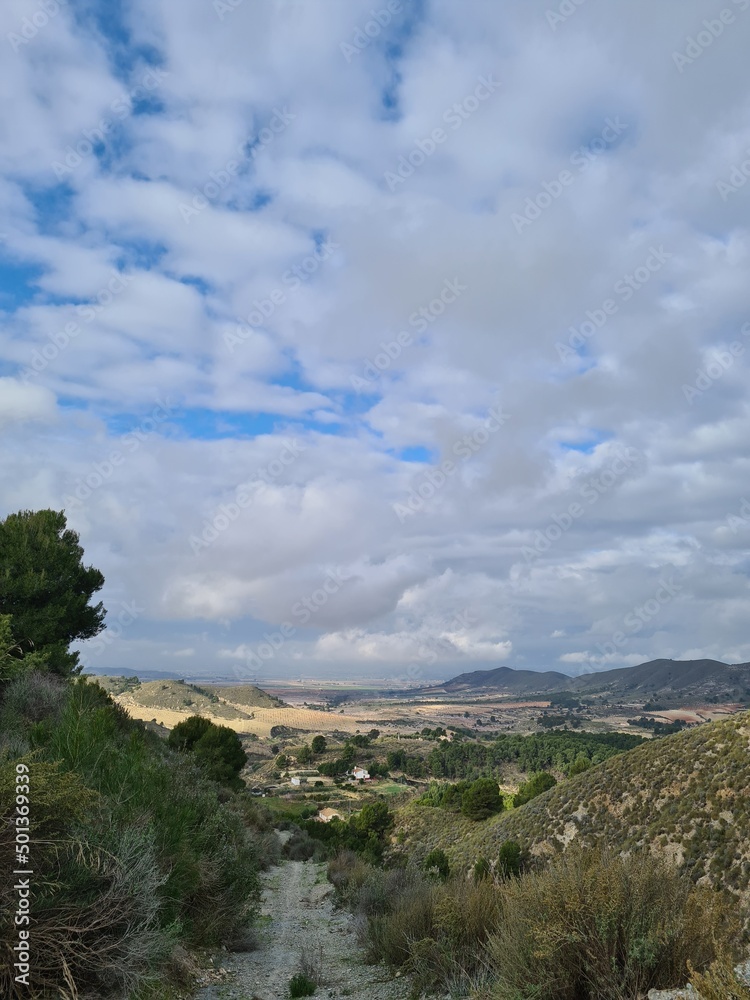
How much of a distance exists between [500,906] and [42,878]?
6487 mm

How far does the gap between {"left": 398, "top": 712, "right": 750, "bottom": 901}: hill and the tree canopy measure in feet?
67.2

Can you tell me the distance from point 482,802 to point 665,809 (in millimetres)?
20760

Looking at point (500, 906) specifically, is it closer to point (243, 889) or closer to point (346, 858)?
point (243, 889)

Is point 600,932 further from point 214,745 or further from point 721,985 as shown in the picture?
point 214,745

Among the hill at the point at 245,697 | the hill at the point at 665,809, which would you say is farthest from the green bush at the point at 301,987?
the hill at the point at 245,697

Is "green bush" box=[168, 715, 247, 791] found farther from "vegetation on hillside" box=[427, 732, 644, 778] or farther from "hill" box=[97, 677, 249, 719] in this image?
"hill" box=[97, 677, 249, 719]

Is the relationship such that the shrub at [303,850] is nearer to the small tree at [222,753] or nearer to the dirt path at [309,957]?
the small tree at [222,753]

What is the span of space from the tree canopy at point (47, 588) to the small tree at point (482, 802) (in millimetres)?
27771

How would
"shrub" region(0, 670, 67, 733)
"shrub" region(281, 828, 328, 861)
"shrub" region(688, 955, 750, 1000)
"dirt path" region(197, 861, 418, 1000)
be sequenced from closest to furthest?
"shrub" region(688, 955, 750, 1000), "dirt path" region(197, 861, 418, 1000), "shrub" region(0, 670, 67, 733), "shrub" region(281, 828, 328, 861)

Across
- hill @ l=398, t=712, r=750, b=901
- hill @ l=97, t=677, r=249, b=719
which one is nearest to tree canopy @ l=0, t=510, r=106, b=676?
hill @ l=398, t=712, r=750, b=901

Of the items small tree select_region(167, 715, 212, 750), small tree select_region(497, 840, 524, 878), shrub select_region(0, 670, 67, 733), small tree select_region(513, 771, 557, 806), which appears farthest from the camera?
small tree select_region(513, 771, 557, 806)

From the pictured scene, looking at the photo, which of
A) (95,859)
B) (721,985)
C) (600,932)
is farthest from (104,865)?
(721,985)

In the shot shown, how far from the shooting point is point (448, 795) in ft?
154

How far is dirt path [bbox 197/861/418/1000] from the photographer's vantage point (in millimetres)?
8773
